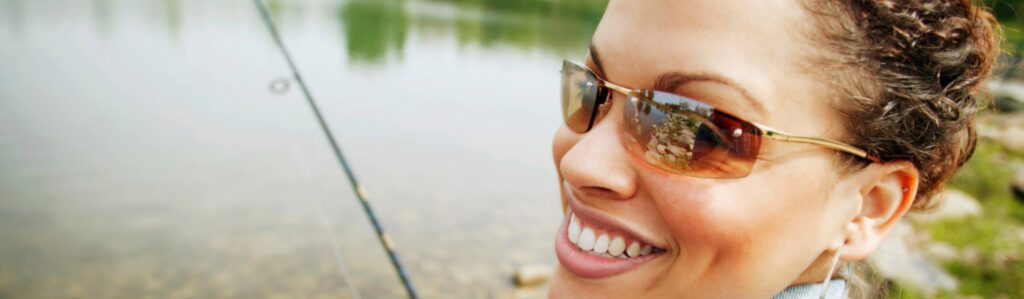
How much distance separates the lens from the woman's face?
1.04 meters

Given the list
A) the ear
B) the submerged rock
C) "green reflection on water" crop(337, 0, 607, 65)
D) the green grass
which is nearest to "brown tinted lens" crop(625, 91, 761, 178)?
the ear

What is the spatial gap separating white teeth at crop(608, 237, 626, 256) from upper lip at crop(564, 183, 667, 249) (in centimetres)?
2

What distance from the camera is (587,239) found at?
1232mm

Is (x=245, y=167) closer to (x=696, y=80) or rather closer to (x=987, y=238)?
(x=987, y=238)

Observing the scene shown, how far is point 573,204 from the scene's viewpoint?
4.07 feet

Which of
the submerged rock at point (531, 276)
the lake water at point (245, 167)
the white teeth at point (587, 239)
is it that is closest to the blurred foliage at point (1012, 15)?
the white teeth at point (587, 239)

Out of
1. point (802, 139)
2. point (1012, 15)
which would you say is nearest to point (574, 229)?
point (802, 139)

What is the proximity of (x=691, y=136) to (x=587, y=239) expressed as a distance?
0.28m

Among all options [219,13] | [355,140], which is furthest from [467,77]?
[219,13]

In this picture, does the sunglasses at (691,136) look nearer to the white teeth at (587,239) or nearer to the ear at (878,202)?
the ear at (878,202)

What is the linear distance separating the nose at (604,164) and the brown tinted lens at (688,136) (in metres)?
0.03

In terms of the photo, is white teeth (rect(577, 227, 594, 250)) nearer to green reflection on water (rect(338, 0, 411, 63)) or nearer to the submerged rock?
the submerged rock

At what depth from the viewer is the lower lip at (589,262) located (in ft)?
3.86

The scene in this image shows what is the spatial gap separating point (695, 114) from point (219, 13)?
1963cm
